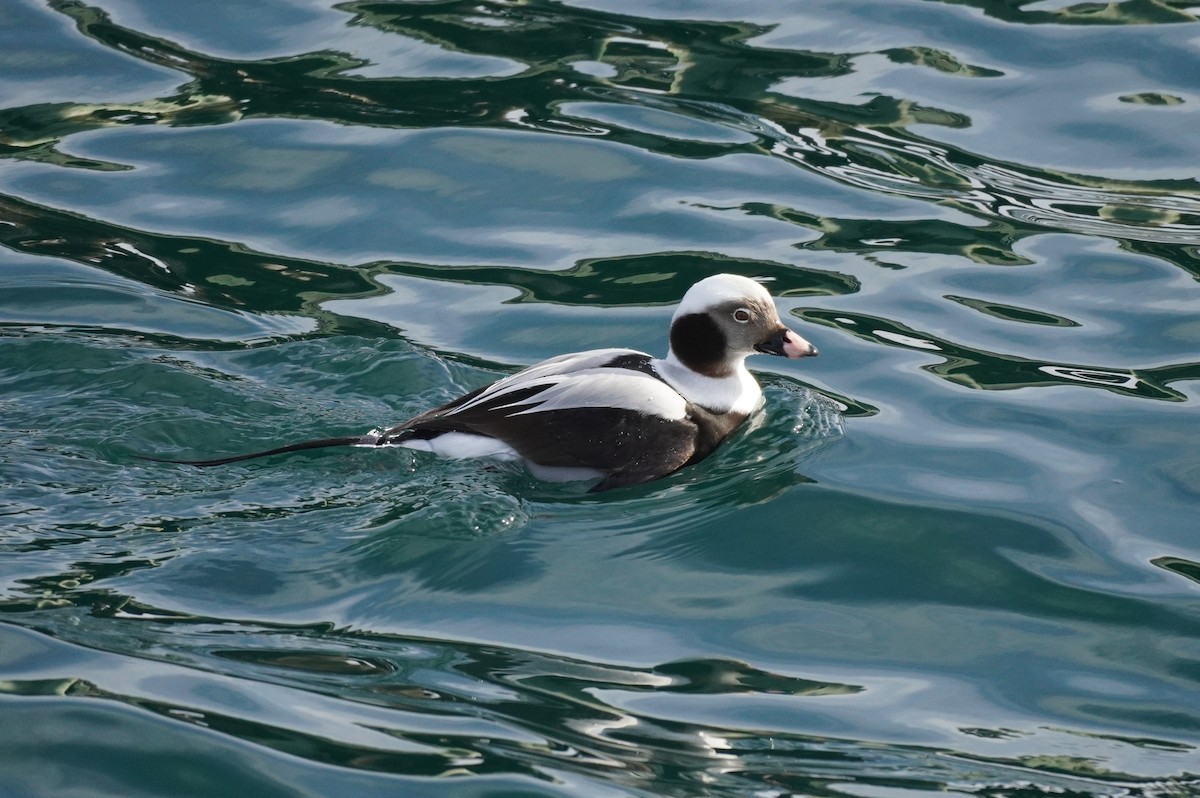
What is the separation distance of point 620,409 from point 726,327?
0.62 m

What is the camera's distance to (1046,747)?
4.23 m

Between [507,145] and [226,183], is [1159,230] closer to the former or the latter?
[507,145]

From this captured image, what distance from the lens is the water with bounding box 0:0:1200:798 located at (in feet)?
13.7

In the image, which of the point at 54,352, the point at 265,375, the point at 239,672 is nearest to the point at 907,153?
the point at 265,375

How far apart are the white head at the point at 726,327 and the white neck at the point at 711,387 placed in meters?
0.03

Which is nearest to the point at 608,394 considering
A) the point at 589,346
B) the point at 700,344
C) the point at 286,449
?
the point at 700,344

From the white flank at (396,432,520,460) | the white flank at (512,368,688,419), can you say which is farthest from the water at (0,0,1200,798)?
the white flank at (512,368,688,419)

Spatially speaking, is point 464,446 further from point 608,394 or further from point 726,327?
point 726,327

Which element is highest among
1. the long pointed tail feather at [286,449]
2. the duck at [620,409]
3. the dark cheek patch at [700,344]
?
the dark cheek patch at [700,344]

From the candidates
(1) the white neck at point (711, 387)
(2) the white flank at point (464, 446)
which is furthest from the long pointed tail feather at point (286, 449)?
(1) the white neck at point (711, 387)

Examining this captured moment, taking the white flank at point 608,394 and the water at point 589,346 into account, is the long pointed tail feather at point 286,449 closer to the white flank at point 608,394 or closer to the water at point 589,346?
the water at point 589,346

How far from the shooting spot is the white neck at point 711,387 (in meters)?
6.15

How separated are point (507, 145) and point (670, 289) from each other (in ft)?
6.02

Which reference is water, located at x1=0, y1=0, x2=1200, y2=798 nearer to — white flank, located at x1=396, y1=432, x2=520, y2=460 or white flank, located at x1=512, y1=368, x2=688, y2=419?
white flank, located at x1=396, y1=432, x2=520, y2=460
